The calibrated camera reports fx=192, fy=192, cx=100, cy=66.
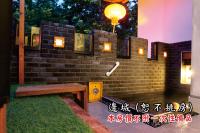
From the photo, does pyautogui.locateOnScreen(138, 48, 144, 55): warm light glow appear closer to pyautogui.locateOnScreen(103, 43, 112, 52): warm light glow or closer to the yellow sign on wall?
pyautogui.locateOnScreen(103, 43, 112, 52): warm light glow

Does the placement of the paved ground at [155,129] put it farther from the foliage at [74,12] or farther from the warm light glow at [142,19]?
the foliage at [74,12]

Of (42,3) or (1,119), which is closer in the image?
(1,119)

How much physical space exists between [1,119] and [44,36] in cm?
403

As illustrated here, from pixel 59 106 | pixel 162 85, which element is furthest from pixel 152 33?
pixel 59 106

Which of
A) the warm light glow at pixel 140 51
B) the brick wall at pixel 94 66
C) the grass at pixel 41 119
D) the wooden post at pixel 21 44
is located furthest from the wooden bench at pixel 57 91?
the warm light glow at pixel 140 51

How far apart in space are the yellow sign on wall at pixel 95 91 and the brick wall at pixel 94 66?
0.56 feet

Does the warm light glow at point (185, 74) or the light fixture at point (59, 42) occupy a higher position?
the light fixture at point (59, 42)

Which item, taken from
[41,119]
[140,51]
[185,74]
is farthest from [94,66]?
[185,74]

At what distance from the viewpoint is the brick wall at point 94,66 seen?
15.8 feet

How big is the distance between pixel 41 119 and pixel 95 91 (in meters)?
3.65

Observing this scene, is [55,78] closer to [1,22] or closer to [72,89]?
[72,89]

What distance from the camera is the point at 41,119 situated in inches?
77.9

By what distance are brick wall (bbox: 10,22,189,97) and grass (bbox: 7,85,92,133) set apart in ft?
7.50

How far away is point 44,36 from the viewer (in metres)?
4.82
